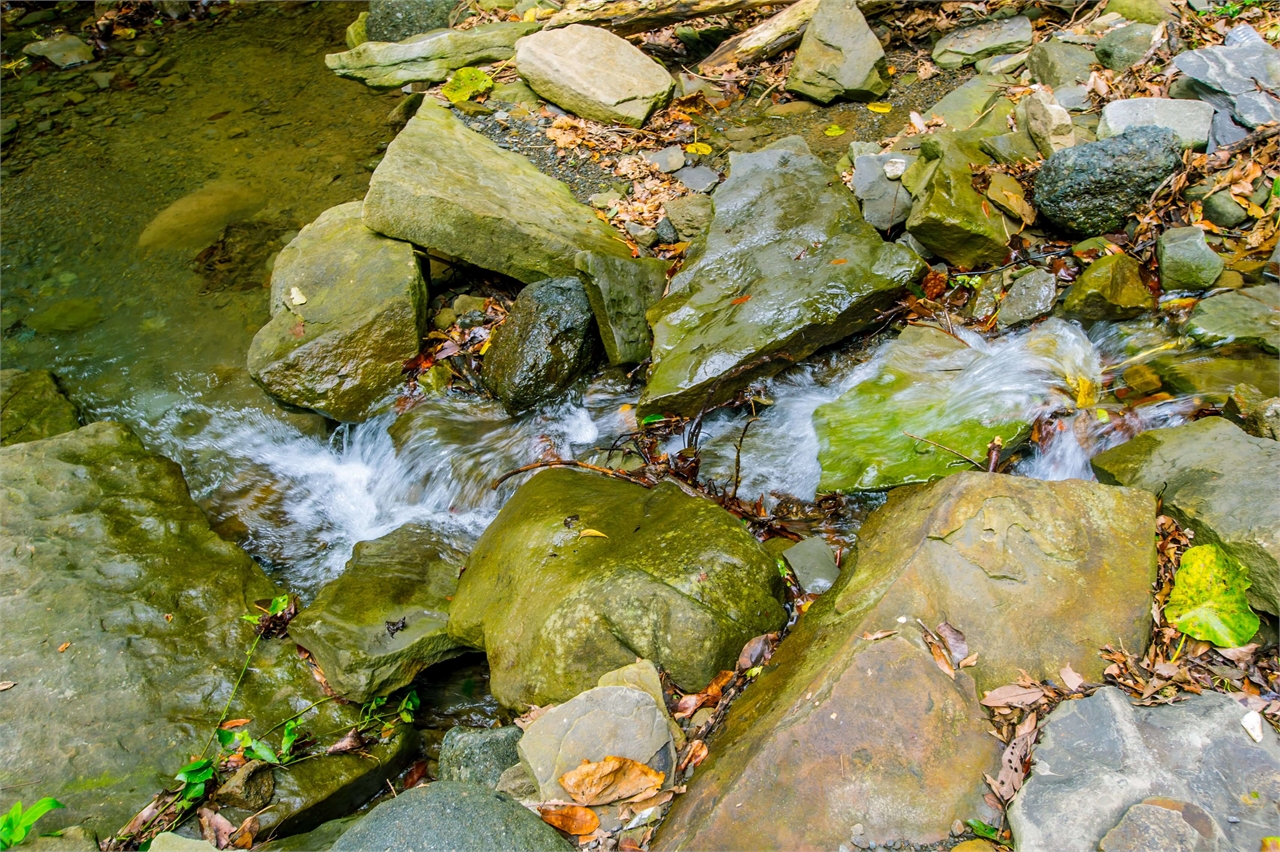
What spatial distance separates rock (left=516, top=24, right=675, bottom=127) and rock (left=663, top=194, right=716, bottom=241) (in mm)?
1388

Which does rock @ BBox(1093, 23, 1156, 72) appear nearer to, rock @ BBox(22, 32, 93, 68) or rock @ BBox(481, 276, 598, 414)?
rock @ BBox(481, 276, 598, 414)

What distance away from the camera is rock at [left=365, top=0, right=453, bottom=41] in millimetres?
8898

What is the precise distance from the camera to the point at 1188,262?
14.5 feet

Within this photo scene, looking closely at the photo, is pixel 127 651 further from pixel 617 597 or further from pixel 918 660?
pixel 918 660

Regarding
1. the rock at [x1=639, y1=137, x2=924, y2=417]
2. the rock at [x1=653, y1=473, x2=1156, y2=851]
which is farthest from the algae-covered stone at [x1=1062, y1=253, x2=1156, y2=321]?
the rock at [x1=653, y1=473, x2=1156, y2=851]

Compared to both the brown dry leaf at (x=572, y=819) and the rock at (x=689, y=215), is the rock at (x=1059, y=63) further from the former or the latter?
the brown dry leaf at (x=572, y=819)

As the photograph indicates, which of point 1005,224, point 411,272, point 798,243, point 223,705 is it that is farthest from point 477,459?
point 1005,224

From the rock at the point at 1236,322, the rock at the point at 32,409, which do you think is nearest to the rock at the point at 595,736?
the rock at the point at 1236,322

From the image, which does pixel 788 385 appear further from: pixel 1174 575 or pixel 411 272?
pixel 411 272

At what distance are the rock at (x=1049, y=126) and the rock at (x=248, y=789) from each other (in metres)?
5.69

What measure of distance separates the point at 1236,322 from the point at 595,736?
388cm

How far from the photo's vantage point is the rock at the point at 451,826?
94.7 inches

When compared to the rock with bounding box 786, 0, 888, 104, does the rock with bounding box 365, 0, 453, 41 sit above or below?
above

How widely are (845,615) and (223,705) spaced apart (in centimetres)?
290
